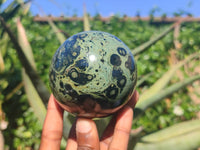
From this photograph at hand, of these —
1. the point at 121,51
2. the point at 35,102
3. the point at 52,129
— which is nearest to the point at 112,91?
the point at 121,51

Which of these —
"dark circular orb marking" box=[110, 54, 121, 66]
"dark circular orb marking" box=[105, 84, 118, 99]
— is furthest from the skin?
"dark circular orb marking" box=[110, 54, 121, 66]

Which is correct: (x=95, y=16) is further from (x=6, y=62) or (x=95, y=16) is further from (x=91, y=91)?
(x=91, y=91)

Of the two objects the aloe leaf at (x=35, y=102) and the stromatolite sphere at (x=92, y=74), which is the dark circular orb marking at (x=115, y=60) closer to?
the stromatolite sphere at (x=92, y=74)

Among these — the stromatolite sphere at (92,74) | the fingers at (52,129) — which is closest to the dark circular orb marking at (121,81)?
the stromatolite sphere at (92,74)

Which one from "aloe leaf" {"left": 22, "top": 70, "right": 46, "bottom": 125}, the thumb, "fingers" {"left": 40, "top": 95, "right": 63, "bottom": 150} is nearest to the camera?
the thumb

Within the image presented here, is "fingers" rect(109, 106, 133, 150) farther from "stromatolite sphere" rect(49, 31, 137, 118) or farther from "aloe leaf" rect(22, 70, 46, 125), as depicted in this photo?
"aloe leaf" rect(22, 70, 46, 125)

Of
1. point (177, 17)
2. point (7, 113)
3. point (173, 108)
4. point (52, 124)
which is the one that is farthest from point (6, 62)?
point (177, 17)
